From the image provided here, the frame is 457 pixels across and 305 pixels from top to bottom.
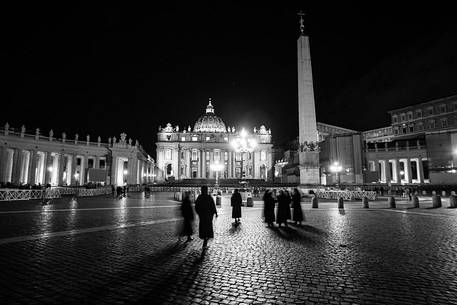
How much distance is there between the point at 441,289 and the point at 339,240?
3.98 metres

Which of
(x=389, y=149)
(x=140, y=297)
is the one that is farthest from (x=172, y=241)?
(x=389, y=149)

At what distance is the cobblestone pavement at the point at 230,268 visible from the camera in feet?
13.6

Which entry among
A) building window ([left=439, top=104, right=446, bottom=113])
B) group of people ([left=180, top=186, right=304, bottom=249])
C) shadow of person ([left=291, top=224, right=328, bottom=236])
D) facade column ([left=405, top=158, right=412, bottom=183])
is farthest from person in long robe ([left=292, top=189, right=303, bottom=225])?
building window ([left=439, top=104, right=446, bottom=113])

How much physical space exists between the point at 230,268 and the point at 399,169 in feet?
195

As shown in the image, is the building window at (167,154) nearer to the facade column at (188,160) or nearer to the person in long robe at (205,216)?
the facade column at (188,160)

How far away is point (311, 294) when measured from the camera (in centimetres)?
423

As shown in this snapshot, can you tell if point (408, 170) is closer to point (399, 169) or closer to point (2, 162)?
point (399, 169)

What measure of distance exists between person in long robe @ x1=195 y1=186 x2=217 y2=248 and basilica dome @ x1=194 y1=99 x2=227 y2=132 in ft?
359

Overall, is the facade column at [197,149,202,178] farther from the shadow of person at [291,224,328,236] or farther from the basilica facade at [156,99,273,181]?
the shadow of person at [291,224,328,236]

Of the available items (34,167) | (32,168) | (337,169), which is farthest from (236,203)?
(34,167)

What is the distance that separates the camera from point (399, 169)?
5606 centimetres

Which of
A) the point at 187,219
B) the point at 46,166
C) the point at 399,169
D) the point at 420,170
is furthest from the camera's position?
the point at 399,169

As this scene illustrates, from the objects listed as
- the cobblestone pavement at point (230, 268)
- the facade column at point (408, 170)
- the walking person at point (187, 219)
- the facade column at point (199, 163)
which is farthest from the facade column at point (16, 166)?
the facade column at point (408, 170)

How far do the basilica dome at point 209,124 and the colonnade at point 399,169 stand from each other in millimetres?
68182
